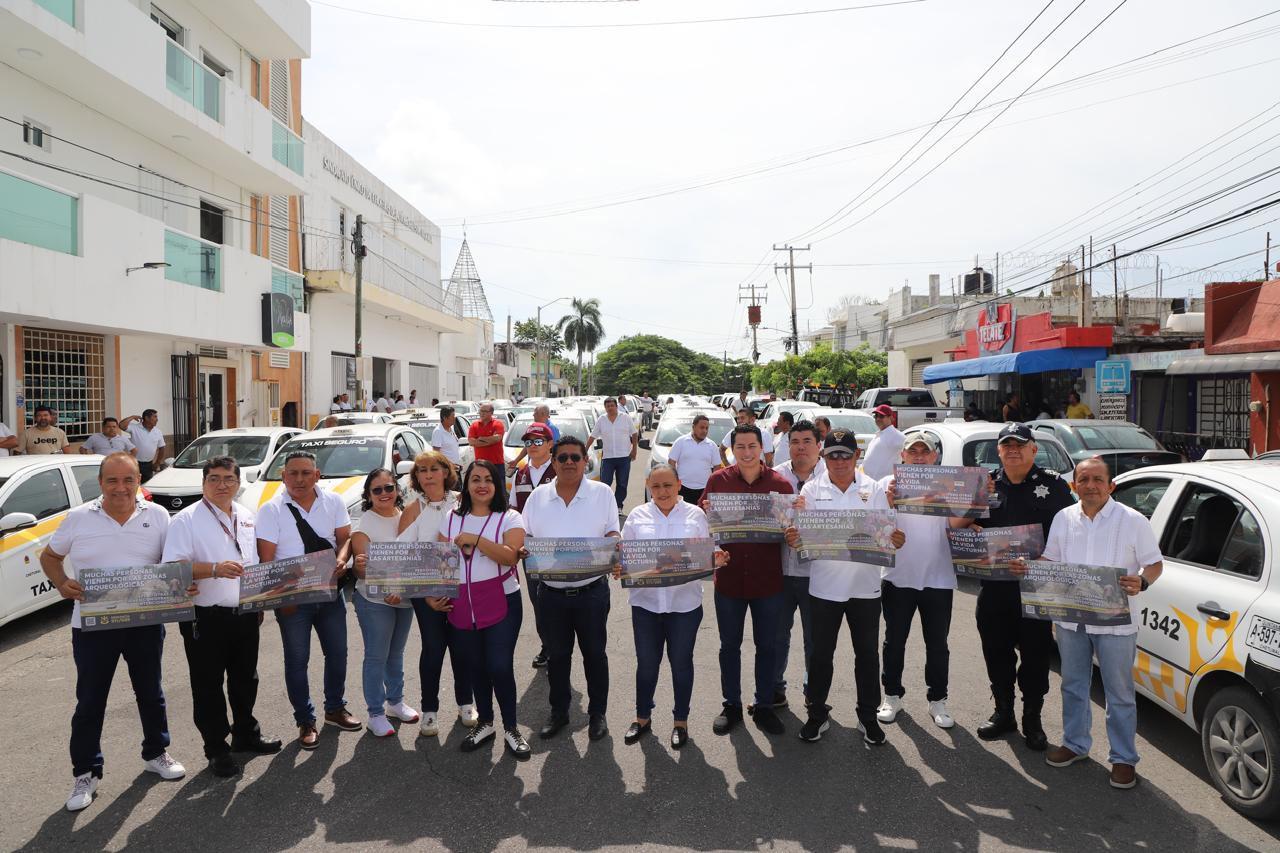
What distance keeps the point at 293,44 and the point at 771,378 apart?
3498 centimetres

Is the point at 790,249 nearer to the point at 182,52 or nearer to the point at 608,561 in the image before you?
the point at 182,52

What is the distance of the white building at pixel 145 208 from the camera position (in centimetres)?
1221

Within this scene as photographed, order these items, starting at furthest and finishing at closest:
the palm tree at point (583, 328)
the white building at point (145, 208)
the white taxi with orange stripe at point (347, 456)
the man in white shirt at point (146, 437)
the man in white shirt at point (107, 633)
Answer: the palm tree at point (583, 328)
the man in white shirt at point (146, 437)
the white building at point (145, 208)
the white taxi with orange stripe at point (347, 456)
the man in white shirt at point (107, 633)

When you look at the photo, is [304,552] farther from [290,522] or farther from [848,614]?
[848,614]

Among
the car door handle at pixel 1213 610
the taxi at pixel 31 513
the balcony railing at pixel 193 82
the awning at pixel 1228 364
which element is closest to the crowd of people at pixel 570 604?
the car door handle at pixel 1213 610

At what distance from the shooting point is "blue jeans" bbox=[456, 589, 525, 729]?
15.1 feet

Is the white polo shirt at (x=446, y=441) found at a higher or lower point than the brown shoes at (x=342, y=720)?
higher

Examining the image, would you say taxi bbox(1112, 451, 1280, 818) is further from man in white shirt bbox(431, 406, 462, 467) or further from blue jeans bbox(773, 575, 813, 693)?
man in white shirt bbox(431, 406, 462, 467)

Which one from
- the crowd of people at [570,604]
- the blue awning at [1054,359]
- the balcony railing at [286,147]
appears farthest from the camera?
the blue awning at [1054,359]

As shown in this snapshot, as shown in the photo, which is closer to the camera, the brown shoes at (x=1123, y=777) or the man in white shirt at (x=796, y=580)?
the brown shoes at (x=1123, y=777)

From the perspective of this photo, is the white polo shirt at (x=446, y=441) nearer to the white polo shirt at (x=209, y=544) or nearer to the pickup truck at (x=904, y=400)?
the white polo shirt at (x=209, y=544)

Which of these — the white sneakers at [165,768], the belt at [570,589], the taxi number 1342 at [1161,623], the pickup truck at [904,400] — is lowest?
the white sneakers at [165,768]

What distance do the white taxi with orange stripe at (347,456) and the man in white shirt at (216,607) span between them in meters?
4.59

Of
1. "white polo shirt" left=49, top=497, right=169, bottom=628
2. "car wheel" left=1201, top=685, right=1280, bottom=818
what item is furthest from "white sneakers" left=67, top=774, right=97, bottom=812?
"car wheel" left=1201, top=685, right=1280, bottom=818
